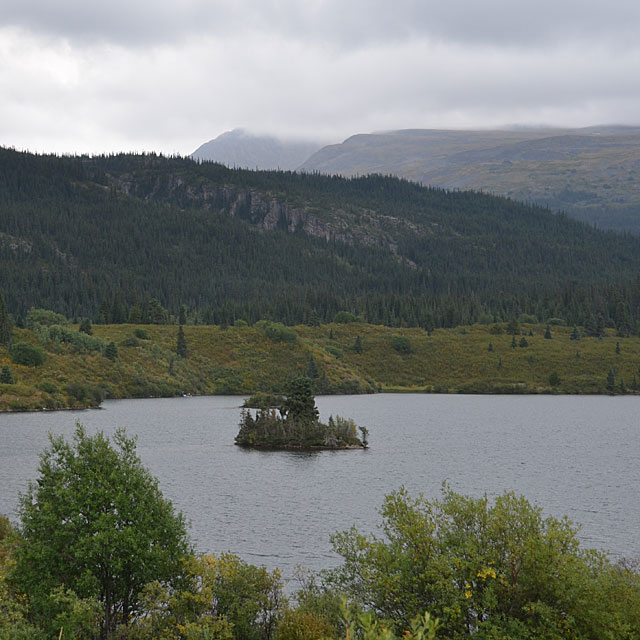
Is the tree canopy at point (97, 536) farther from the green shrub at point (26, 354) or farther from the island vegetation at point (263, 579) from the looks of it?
the green shrub at point (26, 354)

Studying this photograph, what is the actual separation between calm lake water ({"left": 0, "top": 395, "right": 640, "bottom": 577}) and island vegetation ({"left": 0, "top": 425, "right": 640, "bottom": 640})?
16050 mm

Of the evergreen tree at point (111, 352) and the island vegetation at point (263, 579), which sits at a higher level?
the island vegetation at point (263, 579)

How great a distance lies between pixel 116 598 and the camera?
121 ft

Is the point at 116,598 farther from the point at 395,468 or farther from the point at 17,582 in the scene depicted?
the point at 395,468

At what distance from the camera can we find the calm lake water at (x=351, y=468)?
205 feet

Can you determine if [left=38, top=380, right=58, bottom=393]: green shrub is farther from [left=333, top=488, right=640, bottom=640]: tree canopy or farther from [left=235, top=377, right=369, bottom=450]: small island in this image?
[left=333, top=488, right=640, bottom=640]: tree canopy

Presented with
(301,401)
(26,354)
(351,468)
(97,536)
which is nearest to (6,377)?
(26,354)

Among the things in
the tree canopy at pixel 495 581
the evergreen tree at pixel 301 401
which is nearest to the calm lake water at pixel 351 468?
the evergreen tree at pixel 301 401

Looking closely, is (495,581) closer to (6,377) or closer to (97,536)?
(97,536)

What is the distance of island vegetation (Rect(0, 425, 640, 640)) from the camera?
3083 cm

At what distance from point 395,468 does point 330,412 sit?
64765mm

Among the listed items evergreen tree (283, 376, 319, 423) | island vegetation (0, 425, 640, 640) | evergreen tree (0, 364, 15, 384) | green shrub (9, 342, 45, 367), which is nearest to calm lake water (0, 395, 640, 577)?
evergreen tree (283, 376, 319, 423)

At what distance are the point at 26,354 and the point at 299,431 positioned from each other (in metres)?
78.4

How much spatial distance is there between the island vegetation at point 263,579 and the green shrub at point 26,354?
13443 cm
